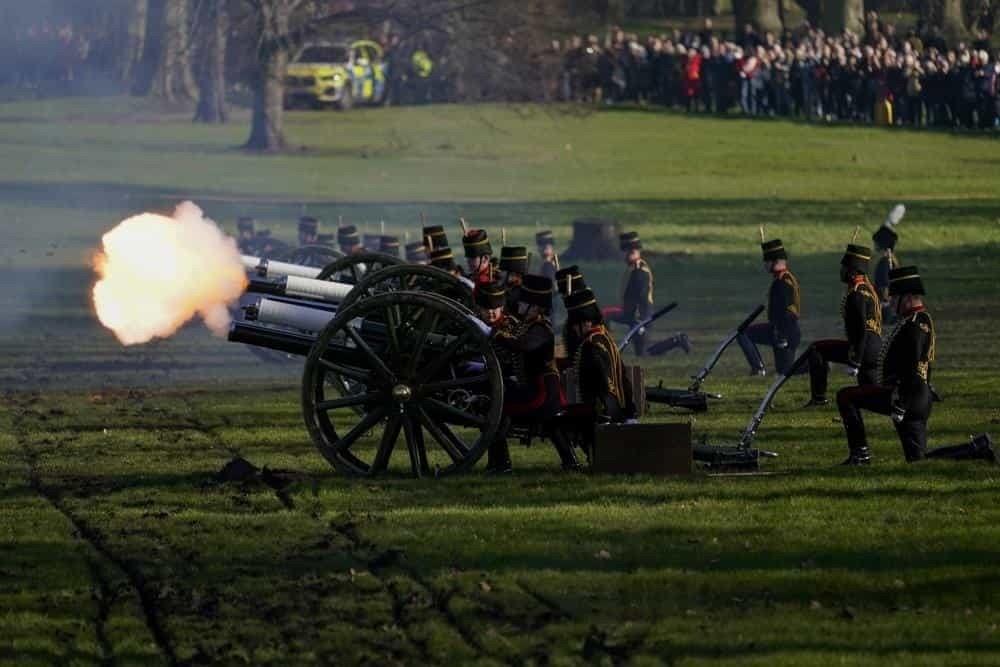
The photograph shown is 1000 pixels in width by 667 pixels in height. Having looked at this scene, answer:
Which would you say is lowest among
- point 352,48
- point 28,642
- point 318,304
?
point 28,642

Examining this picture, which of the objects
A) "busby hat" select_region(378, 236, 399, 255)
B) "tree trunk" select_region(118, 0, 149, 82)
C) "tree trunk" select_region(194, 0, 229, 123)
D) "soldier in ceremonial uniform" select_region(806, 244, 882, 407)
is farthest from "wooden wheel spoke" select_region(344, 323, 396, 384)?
"tree trunk" select_region(118, 0, 149, 82)

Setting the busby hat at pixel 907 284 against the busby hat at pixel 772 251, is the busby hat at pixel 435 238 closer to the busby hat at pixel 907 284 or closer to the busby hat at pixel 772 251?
the busby hat at pixel 772 251

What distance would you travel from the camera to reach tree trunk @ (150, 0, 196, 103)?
5966cm

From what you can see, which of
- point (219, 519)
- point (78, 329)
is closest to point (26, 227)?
point (78, 329)

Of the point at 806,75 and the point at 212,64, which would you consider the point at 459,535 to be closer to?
the point at 806,75

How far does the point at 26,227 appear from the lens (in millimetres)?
43156

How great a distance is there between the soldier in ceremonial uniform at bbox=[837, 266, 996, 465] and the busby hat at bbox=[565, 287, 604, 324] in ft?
5.60

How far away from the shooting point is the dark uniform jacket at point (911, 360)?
15.5m

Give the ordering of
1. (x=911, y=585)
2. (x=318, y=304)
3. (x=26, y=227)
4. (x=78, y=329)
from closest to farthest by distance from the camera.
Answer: (x=911, y=585) → (x=318, y=304) → (x=78, y=329) → (x=26, y=227)

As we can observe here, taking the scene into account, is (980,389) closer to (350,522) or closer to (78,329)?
(350,522)

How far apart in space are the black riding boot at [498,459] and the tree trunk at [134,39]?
4246 cm

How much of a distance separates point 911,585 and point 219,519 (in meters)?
4.39

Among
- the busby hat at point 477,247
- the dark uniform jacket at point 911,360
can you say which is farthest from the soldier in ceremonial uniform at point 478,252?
the dark uniform jacket at point 911,360

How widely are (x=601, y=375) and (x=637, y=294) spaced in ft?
36.1
